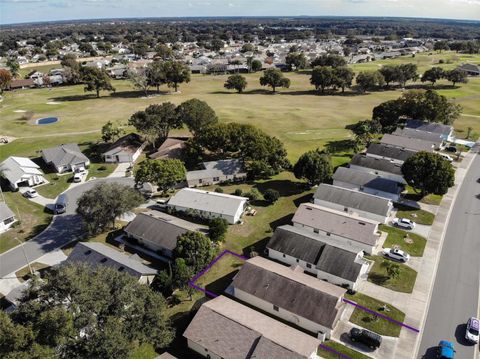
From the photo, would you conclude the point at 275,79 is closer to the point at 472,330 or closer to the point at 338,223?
the point at 338,223

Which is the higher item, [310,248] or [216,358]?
[310,248]

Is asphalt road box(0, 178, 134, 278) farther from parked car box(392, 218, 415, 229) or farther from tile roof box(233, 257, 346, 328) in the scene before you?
parked car box(392, 218, 415, 229)

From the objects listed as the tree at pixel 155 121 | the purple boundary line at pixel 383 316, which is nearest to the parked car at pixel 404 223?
the purple boundary line at pixel 383 316

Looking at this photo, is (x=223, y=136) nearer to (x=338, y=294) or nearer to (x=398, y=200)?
(x=398, y=200)

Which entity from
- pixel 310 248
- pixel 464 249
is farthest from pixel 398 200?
pixel 310 248

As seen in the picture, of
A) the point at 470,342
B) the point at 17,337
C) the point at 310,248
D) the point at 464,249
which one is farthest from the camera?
the point at 464,249

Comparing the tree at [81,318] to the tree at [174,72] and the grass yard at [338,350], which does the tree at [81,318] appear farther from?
the tree at [174,72]
